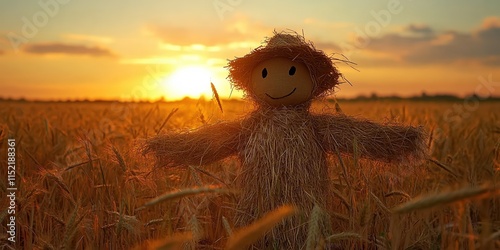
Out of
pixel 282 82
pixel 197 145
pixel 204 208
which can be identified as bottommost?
pixel 204 208

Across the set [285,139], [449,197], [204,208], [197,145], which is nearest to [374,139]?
[285,139]

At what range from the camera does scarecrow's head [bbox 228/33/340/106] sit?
192cm

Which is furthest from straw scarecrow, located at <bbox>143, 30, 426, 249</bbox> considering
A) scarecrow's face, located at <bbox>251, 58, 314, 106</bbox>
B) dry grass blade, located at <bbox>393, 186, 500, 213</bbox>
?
dry grass blade, located at <bbox>393, 186, 500, 213</bbox>

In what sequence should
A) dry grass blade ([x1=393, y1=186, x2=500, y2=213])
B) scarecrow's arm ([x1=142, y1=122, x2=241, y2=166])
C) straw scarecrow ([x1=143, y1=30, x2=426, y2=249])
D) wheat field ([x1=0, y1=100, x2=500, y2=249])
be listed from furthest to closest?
scarecrow's arm ([x1=142, y1=122, x2=241, y2=166]), straw scarecrow ([x1=143, y1=30, x2=426, y2=249]), wheat field ([x1=0, y1=100, x2=500, y2=249]), dry grass blade ([x1=393, y1=186, x2=500, y2=213])

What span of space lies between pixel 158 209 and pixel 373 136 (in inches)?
37.9

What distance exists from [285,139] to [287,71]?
275 millimetres

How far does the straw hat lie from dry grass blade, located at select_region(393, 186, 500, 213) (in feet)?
3.60

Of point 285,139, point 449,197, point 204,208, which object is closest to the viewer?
point 449,197

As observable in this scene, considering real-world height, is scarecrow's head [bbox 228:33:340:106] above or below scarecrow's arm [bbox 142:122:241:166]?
above

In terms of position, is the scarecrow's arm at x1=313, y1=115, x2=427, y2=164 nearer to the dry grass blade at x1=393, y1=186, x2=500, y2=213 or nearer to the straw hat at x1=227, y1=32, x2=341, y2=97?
the straw hat at x1=227, y1=32, x2=341, y2=97

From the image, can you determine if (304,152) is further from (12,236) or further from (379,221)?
(12,236)

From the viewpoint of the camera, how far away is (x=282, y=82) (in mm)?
1923

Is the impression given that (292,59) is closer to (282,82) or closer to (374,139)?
(282,82)

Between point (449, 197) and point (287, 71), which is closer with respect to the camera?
point (449, 197)
